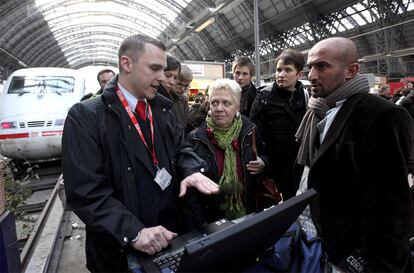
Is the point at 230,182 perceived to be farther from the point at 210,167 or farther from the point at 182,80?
the point at 182,80

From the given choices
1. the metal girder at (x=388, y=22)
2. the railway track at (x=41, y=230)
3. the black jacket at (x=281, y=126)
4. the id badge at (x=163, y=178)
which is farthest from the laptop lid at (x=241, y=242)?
the metal girder at (x=388, y=22)

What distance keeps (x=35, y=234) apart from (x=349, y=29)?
20.6 metres

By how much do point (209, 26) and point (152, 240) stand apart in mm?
27649

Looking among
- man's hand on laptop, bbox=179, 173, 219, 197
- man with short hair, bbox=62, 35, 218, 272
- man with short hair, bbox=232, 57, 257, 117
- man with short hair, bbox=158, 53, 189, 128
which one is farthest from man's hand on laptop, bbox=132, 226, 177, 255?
man with short hair, bbox=232, 57, 257, 117

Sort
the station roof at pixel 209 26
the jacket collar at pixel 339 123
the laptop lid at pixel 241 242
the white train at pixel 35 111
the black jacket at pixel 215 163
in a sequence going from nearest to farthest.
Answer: the laptop lid at pixel 241 242 < the jacket collar at pixel 339 123 < the black jacket at pixel 215 163 < the white train at pixel 35 111 < the station roof at pixel 209 26

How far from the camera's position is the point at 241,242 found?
985mm

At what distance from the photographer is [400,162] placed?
1.45 m

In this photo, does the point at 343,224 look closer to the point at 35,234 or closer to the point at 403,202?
the point at 403,202

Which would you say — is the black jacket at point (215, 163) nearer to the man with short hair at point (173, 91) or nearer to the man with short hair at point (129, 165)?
the man with short hair at point (129, 165)

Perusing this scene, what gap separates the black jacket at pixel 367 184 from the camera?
4.66 feet

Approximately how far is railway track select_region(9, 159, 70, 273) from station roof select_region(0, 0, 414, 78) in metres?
8.36

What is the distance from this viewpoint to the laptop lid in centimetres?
87

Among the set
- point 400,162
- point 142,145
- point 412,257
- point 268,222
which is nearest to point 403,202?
point 400,162

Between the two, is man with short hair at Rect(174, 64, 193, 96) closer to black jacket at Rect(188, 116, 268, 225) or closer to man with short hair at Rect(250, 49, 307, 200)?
man with short hair at Rect(250, 49, 307, 200)
